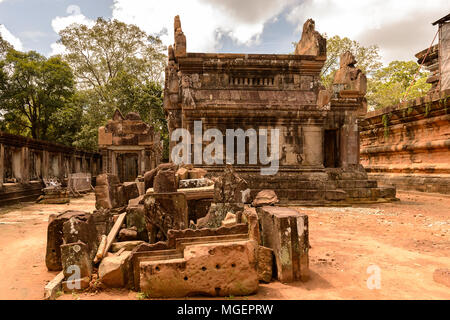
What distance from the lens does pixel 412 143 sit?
37.0 ft

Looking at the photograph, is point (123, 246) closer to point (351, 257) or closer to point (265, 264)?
point (265, 264)

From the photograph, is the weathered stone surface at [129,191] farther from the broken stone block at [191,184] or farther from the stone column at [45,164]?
the stone column at [45,164]

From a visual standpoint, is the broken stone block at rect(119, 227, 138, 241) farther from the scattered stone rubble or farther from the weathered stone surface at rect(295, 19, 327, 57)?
the weathered stone surface at rect(295, 19, 327, 57)

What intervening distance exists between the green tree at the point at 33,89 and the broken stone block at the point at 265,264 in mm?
20997

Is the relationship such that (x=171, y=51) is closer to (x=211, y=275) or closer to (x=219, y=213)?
(x=219, y=213)

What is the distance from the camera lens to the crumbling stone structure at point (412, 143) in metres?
10.0

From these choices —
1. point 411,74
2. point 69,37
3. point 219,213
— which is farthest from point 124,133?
point 411,74

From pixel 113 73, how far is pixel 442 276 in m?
24.2

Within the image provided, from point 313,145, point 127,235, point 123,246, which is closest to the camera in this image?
point 123,246

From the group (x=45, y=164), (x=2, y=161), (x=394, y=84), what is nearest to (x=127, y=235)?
(x=2, y=161)

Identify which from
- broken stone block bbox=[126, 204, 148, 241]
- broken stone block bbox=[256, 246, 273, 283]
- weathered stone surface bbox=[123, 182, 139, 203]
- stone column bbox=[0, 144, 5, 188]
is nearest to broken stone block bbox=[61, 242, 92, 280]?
broken stone block bbox=[126, 204, 148, 241]

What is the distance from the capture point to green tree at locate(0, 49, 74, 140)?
18.7 metres

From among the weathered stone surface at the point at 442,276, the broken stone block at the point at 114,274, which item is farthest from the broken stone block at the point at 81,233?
the weathered stone surface at the point at 442,276

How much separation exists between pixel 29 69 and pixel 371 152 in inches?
893
